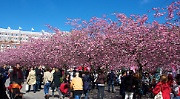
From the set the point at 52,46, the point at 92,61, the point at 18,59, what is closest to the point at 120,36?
the point at 92,61

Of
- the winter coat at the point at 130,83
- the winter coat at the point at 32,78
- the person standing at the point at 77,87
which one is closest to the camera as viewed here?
the person standing at the point at 77,87

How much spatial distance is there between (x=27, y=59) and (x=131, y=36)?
27730mm

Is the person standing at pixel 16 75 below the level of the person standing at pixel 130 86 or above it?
above

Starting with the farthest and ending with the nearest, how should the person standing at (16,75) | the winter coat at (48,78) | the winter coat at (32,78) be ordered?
the winter coat at (32,78) < the winter coat at (48,78) < the person standing at (16,75)

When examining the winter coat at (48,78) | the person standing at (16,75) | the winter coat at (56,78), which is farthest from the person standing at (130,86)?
the winter coat at (48,78)

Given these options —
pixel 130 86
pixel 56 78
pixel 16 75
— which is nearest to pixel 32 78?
pixel 56 78

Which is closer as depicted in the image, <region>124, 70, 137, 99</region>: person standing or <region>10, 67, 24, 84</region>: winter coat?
<region>124, 70, 137, 99</region>: person standing

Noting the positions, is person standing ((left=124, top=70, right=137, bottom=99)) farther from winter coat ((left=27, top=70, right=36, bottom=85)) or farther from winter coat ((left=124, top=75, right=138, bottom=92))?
winter coat ((left=27, top=70, right=36, bottom=85))

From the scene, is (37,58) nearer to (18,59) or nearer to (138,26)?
(18,59)

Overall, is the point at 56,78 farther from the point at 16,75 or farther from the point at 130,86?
the point at 130,86

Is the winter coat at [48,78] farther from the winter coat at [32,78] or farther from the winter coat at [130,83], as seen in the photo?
the winter coat at [130,83]

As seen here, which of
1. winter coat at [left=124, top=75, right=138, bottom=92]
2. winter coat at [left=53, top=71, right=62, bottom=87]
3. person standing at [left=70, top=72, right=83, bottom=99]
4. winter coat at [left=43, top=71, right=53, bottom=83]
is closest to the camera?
person standing at [left=70, top=72, right=83, bottom=99]

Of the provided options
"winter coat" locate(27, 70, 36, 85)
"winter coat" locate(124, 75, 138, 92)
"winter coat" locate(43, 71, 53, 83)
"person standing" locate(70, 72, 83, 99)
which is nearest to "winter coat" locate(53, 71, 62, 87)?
"winter coat" locate(43, 71, 53, 83)

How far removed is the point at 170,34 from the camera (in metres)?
12.1
